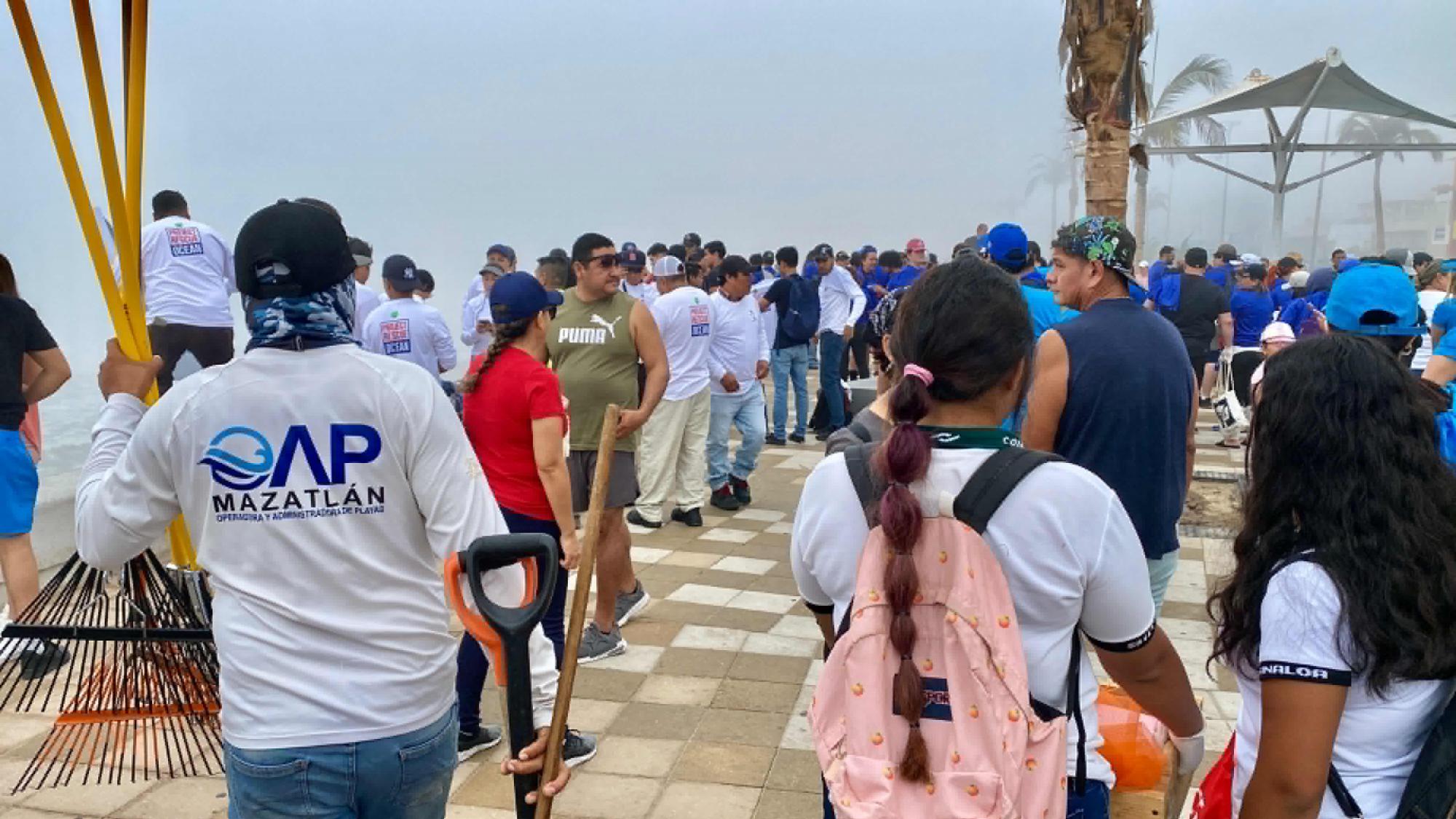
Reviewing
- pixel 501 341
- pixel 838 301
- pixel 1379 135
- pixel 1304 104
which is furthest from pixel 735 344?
pixel 1379 135

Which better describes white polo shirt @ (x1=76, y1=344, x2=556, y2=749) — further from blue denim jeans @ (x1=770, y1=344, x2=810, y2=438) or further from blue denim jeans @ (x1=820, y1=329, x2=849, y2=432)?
blue denim jeans @ (x1=820, y1=329, x2=849, y2=432)

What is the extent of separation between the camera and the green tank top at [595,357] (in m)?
5.31

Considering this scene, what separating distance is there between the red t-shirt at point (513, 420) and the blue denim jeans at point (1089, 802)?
236 cm

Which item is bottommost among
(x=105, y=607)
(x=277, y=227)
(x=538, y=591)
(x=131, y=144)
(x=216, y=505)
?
(x=105, y=607)

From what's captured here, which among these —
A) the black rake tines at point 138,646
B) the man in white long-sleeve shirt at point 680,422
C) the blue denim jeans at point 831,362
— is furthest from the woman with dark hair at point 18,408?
the blue denim jeans at point 831,362

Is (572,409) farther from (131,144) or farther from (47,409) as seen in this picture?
(47,409)

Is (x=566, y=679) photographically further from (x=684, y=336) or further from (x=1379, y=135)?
(x=1379, y=135)

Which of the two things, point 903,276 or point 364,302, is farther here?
point 903,276

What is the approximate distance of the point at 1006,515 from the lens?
5.34 ft

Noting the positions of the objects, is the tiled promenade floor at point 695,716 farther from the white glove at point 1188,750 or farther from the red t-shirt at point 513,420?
the white glove at point 1188,750

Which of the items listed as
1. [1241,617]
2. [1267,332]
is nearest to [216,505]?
[1241,617]

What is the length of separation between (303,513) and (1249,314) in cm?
Result: 1138

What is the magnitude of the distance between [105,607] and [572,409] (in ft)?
10.1

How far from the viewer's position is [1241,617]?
68.8 inches
